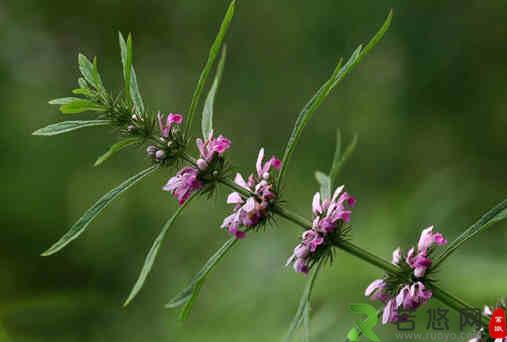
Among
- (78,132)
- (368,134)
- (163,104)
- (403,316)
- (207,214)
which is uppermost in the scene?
(368,134)

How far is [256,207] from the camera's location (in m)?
1.21

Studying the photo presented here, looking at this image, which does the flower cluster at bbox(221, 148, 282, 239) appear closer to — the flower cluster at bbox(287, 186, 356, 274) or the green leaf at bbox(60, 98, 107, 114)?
the flower cluster at bbox(287, 186, 356, 274)

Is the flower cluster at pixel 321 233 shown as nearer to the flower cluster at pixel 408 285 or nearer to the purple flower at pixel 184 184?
the flower cluster at pixel 408 285

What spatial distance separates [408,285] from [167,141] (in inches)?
24.0

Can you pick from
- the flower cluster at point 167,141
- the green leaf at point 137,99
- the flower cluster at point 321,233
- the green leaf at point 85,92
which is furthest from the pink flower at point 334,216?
the green leaf at point 85,92

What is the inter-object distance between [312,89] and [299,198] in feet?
3.20

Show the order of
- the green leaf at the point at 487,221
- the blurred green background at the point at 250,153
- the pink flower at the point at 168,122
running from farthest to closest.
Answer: the blurred green background at the point at 250,153 → the pink flower at the point at 168,122 → the green leaf at the point at 487,221

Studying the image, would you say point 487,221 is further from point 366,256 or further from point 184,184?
point 184,184

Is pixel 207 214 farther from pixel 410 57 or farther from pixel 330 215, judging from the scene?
pixel 330 215

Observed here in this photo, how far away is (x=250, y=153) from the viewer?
437 centimetres

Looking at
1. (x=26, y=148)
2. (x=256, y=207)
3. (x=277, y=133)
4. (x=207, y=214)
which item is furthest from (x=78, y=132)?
(x=256, y=207)

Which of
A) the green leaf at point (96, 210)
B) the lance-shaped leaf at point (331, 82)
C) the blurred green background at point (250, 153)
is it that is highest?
the blurred green background at point (250, 153)

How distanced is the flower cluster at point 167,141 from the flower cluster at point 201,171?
2.3 inches

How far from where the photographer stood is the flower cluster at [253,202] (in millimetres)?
1196
